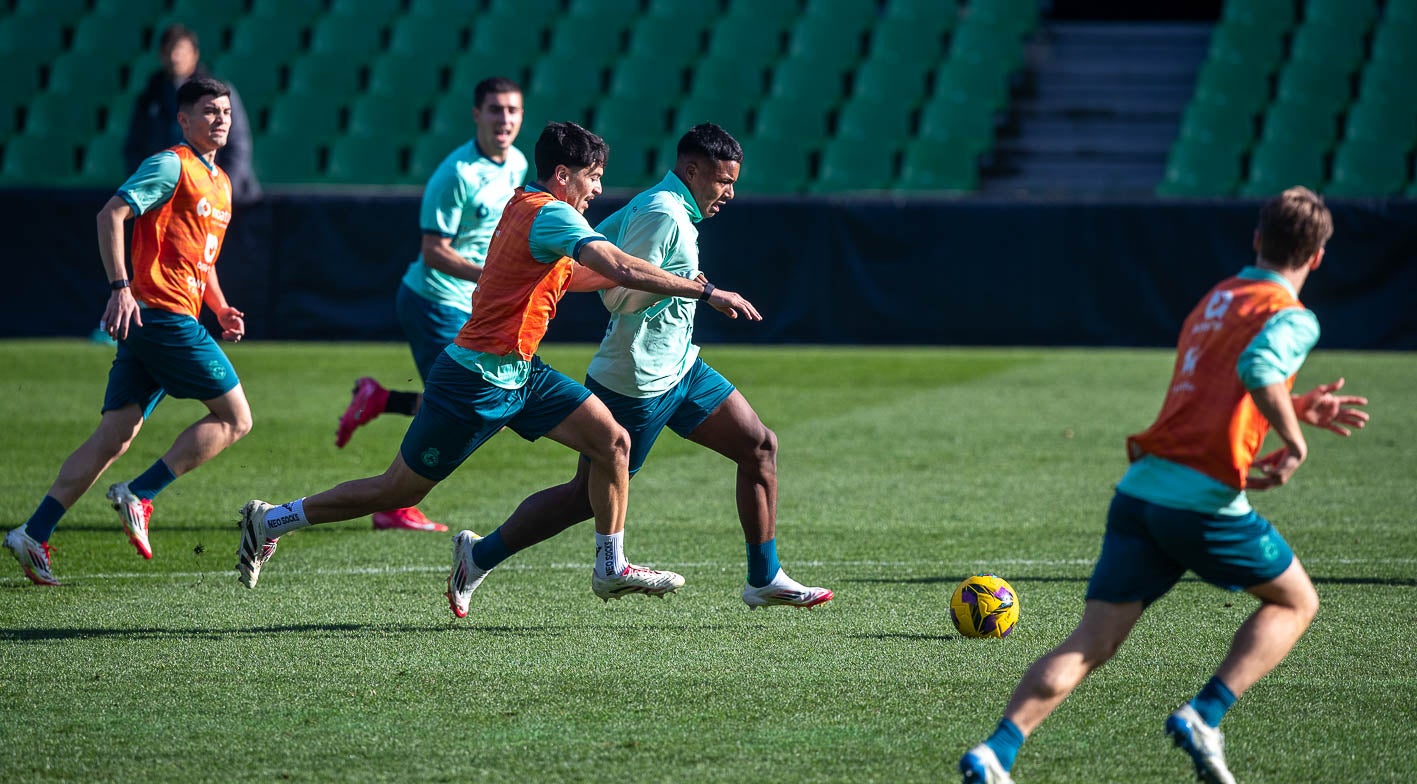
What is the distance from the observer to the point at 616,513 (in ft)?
20.4

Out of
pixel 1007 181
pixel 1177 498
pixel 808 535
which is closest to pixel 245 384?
A: pixel 808 535

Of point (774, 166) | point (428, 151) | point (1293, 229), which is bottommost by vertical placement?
point (428, 151)

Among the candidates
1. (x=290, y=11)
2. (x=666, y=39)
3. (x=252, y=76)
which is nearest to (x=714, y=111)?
(x=666, y=39)

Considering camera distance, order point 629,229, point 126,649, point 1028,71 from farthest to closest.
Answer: point 1028,71, point 629,229, point 126,649

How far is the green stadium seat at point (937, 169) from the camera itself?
66.3 ft

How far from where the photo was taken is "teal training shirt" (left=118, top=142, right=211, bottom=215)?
6.88 m

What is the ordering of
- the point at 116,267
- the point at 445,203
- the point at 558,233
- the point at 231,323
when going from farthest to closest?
the point at 445,203 < the point at 231,323 < the point at 116,267 < the point at 558,233

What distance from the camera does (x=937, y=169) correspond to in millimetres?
20375

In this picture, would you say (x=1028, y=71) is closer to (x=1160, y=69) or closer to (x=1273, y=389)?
(x=1160, y=69)

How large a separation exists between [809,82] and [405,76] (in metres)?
5.67

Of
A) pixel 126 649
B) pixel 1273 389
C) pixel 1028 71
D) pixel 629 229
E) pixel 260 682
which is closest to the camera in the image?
pixel 1273 389

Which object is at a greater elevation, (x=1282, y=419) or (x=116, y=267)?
(x=1282, y=419)

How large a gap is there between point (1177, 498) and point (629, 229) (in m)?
2.68

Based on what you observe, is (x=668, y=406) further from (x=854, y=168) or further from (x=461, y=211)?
(x=854, y=168)
